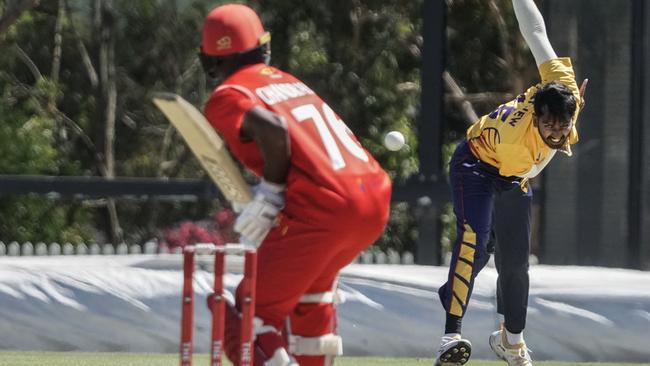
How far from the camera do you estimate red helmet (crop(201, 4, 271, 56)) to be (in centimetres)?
562

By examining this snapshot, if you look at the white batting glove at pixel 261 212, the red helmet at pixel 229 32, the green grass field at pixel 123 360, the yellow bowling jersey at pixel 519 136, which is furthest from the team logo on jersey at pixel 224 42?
the green grass field at pixel 123 360

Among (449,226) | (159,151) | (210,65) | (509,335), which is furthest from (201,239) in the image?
(210,65)

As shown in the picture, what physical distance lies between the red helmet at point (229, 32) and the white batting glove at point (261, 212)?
0.57 meters

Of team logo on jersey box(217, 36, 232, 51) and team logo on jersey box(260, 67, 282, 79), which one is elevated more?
team logo on jersey box(217, 36, 232, 51)

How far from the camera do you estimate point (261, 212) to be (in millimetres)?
5352

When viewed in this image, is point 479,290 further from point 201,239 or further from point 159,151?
point 159,151

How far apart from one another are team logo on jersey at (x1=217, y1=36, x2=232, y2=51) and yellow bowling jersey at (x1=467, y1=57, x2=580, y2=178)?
8.33 feet

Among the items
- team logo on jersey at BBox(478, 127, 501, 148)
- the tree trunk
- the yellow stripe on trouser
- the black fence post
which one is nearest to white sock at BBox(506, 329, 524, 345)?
the yellow stripe on trouser

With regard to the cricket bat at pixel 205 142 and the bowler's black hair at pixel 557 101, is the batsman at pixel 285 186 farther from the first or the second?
the bowler's black hair at pixel 557 101

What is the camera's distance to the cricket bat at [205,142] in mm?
5156

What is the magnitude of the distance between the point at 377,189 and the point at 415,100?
16583mm

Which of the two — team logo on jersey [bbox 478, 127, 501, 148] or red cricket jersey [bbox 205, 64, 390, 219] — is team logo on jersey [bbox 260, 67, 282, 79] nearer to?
red cricket jersey [bbox 205, 64, 390, 219]

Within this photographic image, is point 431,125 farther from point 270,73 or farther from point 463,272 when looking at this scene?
point 270,73

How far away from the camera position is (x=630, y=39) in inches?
467
